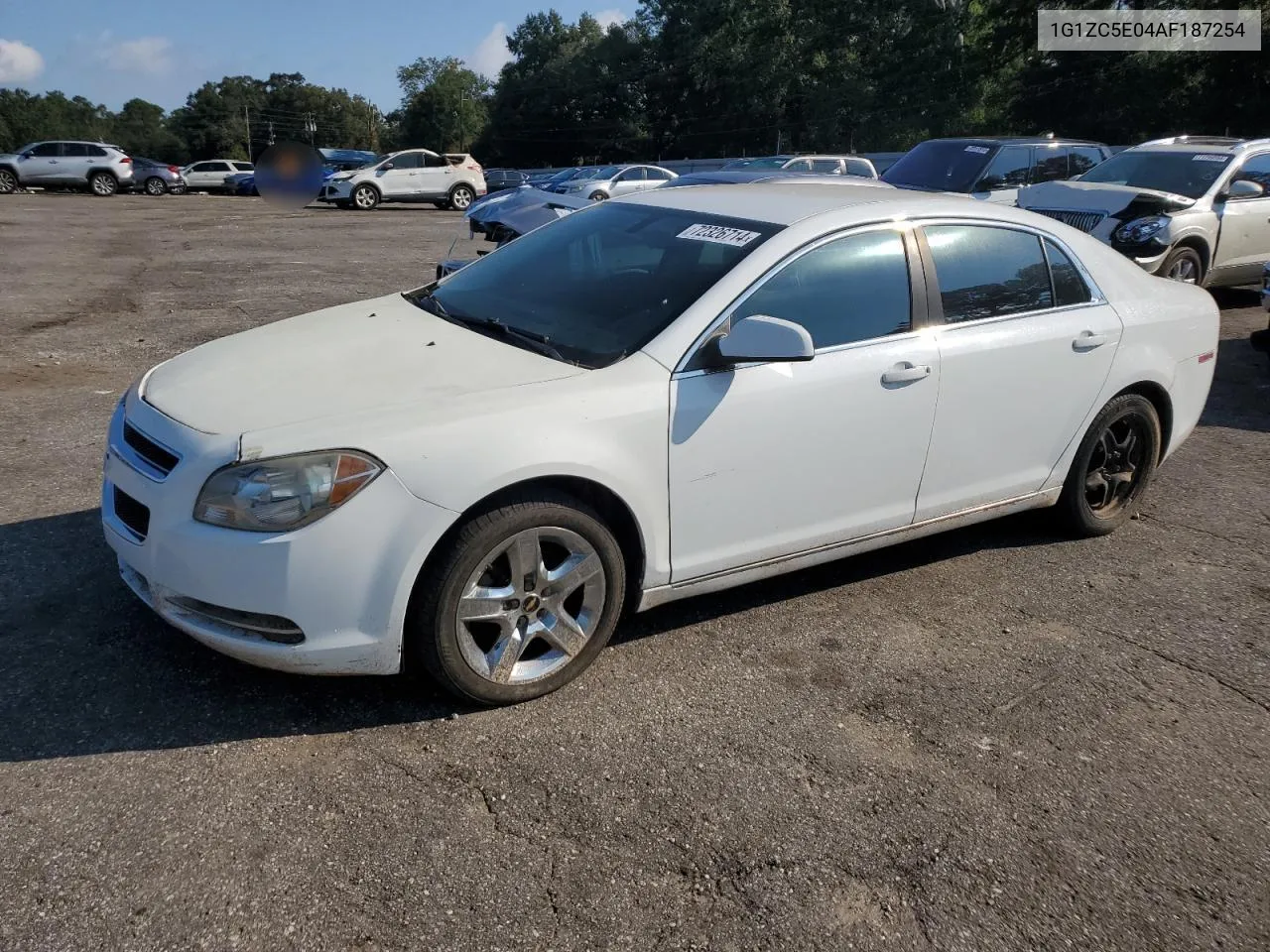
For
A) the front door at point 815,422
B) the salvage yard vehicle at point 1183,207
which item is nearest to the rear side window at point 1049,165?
the salvage yard vehicle at point 1183,207

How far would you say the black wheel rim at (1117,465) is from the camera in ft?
15.8

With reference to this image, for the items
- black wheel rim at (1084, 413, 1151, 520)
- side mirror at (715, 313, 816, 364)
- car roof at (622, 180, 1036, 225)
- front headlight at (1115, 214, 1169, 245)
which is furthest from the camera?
front headlight at (1115, 214, 1169, 245)

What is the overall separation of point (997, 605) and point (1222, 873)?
1.59m

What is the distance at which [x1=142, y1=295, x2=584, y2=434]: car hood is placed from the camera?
316cm

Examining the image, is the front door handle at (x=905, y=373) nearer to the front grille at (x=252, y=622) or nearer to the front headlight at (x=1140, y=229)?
the front grille at (x=252, y=622)

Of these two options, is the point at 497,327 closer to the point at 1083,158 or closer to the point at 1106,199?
the point at 1106,199

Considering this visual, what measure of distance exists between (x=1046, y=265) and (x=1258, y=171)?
8260 mm

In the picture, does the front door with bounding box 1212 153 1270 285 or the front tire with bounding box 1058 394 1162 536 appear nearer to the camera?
the front tire with bounding box 1058 394 1162 536

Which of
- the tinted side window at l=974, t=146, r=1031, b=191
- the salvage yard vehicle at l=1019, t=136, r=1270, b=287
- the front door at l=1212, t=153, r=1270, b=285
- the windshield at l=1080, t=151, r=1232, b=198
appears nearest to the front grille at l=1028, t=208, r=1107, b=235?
the salvage yard vehicle at l=1019, t=136, r=1270, b=287

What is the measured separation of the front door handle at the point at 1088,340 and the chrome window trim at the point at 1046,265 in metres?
0.13

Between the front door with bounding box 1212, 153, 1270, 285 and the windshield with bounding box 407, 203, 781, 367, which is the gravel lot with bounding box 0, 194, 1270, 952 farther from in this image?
the front door with bounding box 1212, 153, 1270, 285

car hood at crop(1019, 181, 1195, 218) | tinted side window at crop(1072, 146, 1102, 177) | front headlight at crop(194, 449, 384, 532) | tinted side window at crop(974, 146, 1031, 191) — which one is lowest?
front headlight at crop(194, 449, 384, 532)

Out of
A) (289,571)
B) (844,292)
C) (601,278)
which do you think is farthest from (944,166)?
(289,571)

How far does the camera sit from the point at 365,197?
3023cm
